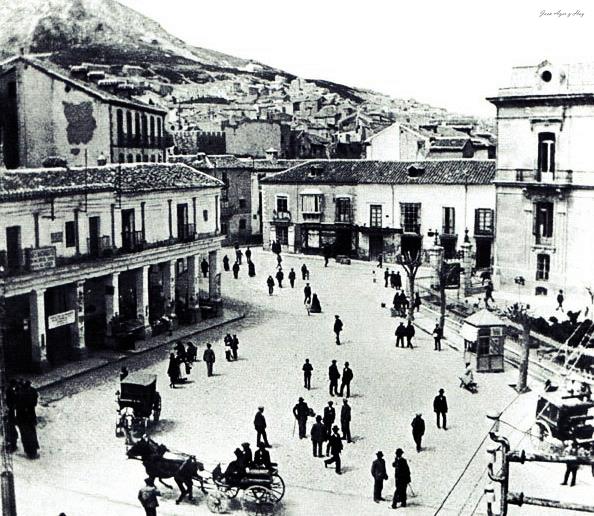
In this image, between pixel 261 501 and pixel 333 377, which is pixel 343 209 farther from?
pixel 261 501

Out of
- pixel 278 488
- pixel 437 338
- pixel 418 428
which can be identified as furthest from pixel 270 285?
pixel 278 488

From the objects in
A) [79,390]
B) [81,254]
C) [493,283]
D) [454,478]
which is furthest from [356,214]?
[454,478]

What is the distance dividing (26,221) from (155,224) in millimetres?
8434

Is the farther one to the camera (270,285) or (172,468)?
(270,285)

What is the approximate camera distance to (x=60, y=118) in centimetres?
2973

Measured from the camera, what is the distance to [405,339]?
32.1m

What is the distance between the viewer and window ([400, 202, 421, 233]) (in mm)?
51894

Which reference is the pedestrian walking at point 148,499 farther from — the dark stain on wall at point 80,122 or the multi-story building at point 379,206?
the multi-story building at point 379,206

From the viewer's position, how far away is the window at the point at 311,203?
182ft

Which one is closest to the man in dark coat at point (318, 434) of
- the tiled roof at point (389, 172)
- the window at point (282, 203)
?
the tiled roof at point (389, 172)

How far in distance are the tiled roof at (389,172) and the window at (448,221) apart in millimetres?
1777

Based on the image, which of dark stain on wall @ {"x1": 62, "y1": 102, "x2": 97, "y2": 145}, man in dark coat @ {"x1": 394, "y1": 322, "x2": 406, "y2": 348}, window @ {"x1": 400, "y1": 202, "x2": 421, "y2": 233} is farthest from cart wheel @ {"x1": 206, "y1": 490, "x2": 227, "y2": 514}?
window @ {"x1": 400, "y1": 202, "x2": 421, "y2": 233}

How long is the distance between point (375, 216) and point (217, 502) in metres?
38.8

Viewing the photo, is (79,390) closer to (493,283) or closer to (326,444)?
(326,444)
